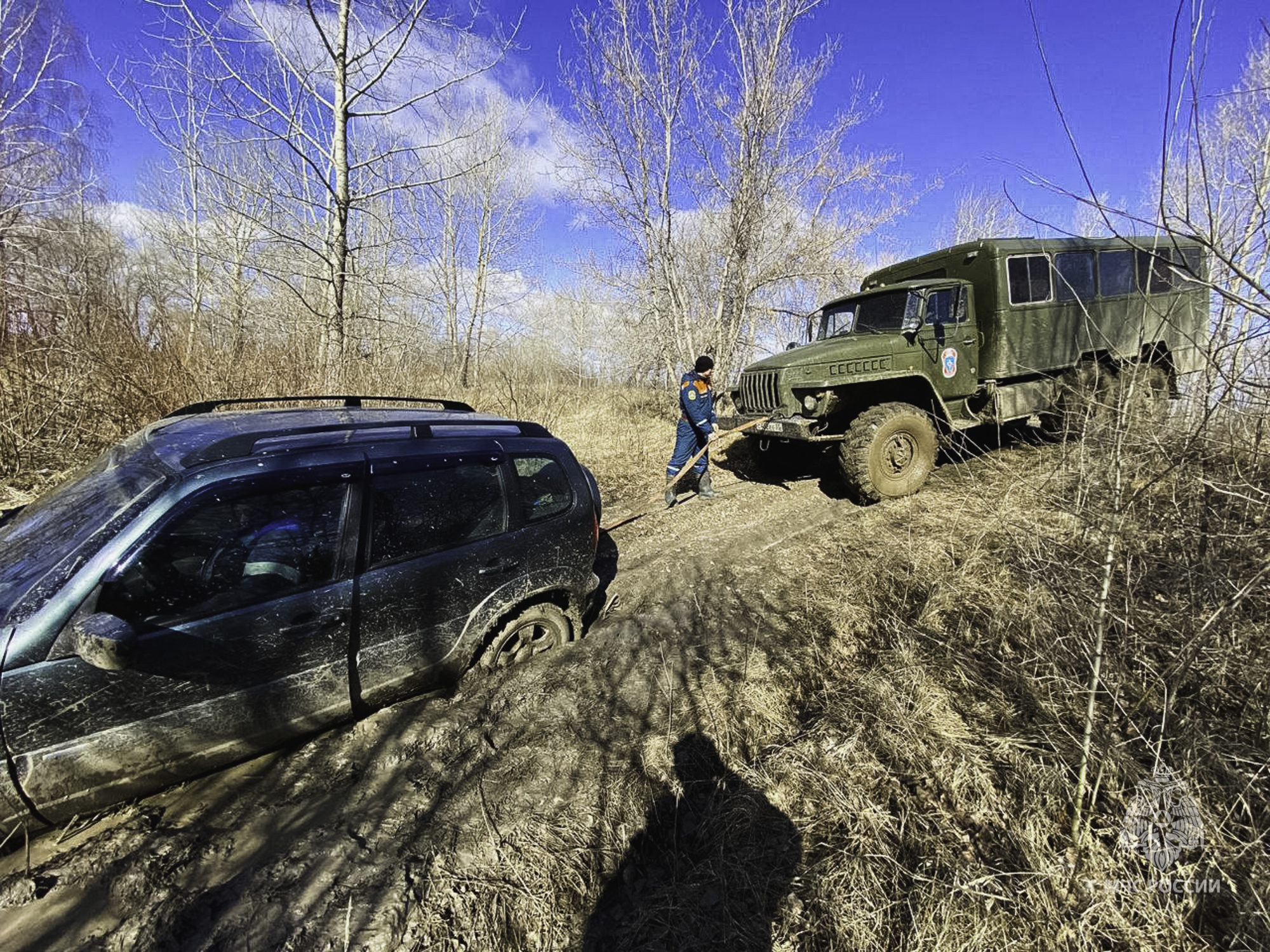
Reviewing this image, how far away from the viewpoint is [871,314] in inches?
263

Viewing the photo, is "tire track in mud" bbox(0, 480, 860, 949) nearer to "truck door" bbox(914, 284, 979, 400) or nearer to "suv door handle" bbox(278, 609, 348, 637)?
"suv door handle" bbox(278, 609, 348, 637)

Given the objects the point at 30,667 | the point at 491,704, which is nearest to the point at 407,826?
the point at 491,704

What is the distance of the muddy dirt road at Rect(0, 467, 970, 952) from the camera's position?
65.9 inches

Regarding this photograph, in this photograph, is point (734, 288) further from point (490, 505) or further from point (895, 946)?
point (895, 946)

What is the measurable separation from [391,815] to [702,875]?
1279 mm

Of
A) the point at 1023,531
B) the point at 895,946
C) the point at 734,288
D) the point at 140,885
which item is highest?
the point at 734,288

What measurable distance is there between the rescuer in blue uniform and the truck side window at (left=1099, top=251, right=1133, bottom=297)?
5.47 meters

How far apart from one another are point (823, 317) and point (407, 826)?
7.53 metres

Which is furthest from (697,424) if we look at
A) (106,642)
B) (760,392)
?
(106,642)

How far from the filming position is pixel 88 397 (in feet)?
19.0

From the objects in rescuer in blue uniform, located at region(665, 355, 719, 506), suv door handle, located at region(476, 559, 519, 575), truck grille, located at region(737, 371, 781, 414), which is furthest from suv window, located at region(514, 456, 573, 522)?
truck grille, located at region(737, 371, 781, 414)
